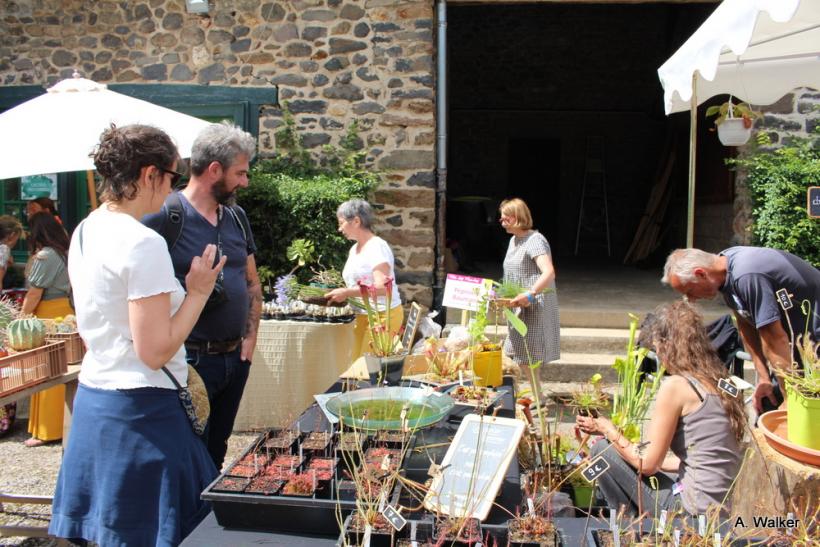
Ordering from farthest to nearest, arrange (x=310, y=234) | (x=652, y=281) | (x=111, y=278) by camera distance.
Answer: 1. (x=652, y=281)
2. (x=310, y=234)
3. (x=111, y=278)

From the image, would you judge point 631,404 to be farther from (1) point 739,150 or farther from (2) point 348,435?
(1) point 739,150

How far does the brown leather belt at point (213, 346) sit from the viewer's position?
2.72 m

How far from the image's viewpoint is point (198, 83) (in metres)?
7.14

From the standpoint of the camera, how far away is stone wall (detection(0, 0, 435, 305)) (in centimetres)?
690

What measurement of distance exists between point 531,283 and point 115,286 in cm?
331

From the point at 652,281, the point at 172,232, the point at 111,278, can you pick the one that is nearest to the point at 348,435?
the point at 111,278

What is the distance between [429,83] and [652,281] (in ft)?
14.0

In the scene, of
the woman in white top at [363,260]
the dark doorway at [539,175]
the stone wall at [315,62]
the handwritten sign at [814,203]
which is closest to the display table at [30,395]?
the woman in white top at [363,260]

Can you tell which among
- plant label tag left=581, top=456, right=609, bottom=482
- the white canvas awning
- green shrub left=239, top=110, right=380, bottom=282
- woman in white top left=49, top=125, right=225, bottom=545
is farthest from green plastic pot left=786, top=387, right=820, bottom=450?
green shrub left=239, top=110, right=380, bottom=282

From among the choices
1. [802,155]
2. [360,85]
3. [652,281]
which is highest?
[360,85]

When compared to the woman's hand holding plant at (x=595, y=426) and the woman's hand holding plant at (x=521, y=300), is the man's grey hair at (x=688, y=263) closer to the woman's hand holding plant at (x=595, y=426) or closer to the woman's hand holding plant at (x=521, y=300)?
the woman's hand holding plant at (x=595, y=426)

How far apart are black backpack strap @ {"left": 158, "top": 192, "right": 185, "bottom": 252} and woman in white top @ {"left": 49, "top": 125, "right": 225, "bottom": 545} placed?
550 millimetres

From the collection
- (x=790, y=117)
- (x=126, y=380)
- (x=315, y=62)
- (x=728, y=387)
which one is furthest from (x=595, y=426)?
(x=790, y=117)

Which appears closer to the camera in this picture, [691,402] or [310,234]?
[691,402]
